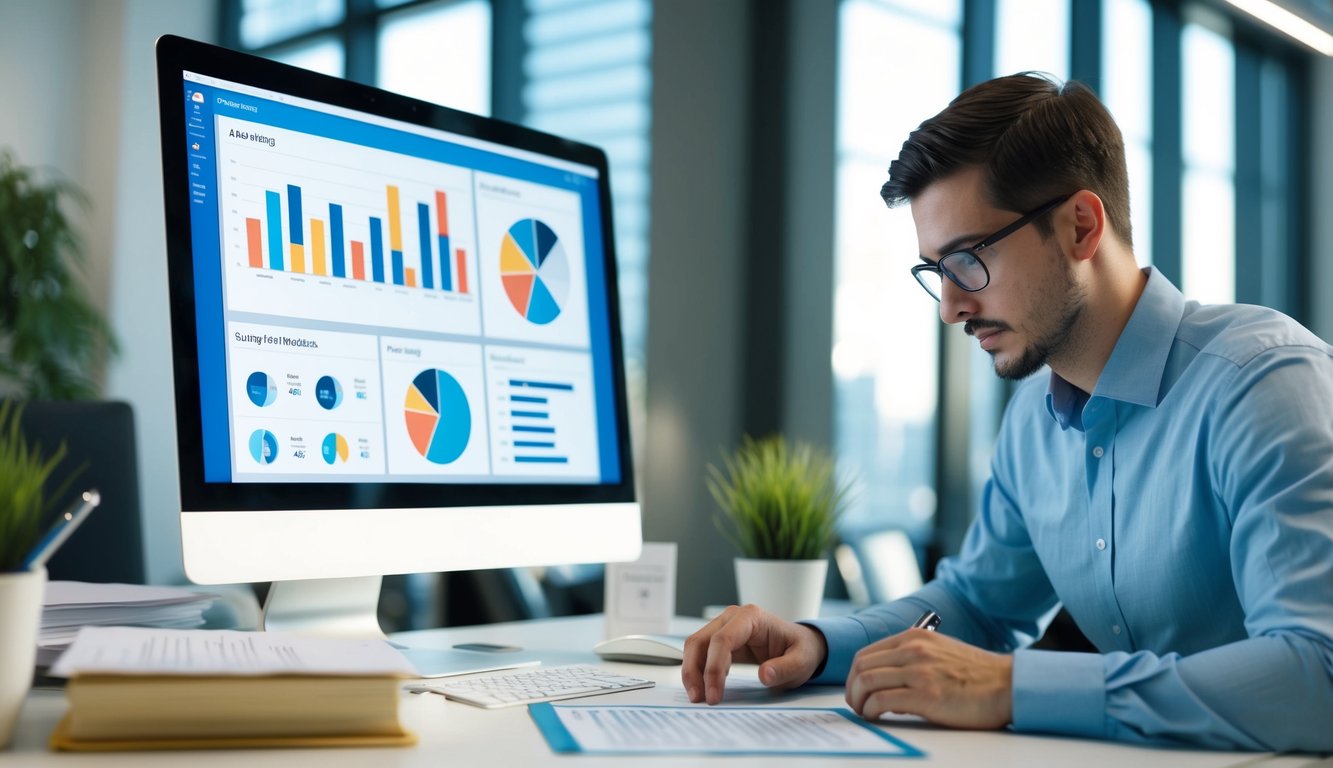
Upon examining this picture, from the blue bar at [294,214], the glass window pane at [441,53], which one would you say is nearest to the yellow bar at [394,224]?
the blue bar at [294,214]

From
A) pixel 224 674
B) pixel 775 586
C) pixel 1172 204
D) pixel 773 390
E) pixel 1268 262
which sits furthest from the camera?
pixel 1268 262

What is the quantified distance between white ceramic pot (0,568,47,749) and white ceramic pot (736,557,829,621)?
3.34 feet

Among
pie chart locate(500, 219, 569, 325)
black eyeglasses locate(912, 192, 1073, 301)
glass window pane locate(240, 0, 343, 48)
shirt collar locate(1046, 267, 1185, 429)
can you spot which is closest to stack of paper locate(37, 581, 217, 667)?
pie chart locate(500, 219, 569, 325)

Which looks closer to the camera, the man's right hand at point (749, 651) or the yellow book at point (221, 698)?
the yellow book at point (221, 698)

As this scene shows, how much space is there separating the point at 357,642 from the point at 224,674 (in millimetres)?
174

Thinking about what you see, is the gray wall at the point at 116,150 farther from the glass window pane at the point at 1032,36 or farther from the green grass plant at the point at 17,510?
the green grass plant at the point at 17,510

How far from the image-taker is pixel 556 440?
53.9 inches

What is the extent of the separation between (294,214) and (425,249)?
0.50ft

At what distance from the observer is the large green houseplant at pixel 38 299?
4484 millimetres

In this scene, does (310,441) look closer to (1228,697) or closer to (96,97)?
(1228,697)

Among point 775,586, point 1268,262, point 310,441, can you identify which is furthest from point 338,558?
point 1268,262

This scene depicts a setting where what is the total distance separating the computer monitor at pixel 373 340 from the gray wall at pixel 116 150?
4113 mm

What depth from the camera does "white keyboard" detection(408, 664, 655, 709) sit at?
102 centimetres

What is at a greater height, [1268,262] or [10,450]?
[1268,262]
